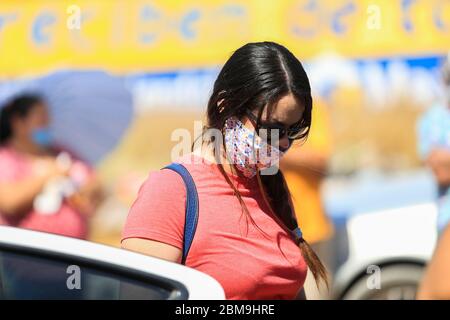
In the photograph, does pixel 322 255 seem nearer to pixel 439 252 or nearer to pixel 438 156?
pixel 438 156

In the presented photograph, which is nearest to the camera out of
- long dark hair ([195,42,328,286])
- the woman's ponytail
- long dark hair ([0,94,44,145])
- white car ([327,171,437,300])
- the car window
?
the car window

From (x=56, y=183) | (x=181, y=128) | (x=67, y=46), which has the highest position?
(x=67, y=46)

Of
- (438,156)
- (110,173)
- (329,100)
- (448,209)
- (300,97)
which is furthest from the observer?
(110,173)

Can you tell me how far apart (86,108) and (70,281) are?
387 cm

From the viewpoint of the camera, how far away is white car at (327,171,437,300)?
18.1ft

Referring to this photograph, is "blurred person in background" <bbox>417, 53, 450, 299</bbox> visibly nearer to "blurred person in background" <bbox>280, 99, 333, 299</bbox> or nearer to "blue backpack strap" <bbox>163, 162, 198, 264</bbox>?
"blurred person in background" <bbox>280, 99, 333, 299</bbox>

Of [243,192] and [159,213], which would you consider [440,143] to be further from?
[159,213]

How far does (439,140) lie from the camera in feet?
17.1

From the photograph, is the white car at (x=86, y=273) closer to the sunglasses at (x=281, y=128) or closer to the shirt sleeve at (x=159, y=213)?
the shirt sleeve at (x=159, y=213)

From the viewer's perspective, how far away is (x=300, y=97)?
2549 mm

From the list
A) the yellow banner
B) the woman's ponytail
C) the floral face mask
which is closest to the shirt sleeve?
the floral face mask

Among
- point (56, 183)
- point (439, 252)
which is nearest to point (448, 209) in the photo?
point (439, 252)

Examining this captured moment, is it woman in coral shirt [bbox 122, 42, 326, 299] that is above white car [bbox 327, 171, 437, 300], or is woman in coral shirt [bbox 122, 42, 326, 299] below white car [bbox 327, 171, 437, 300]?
above
